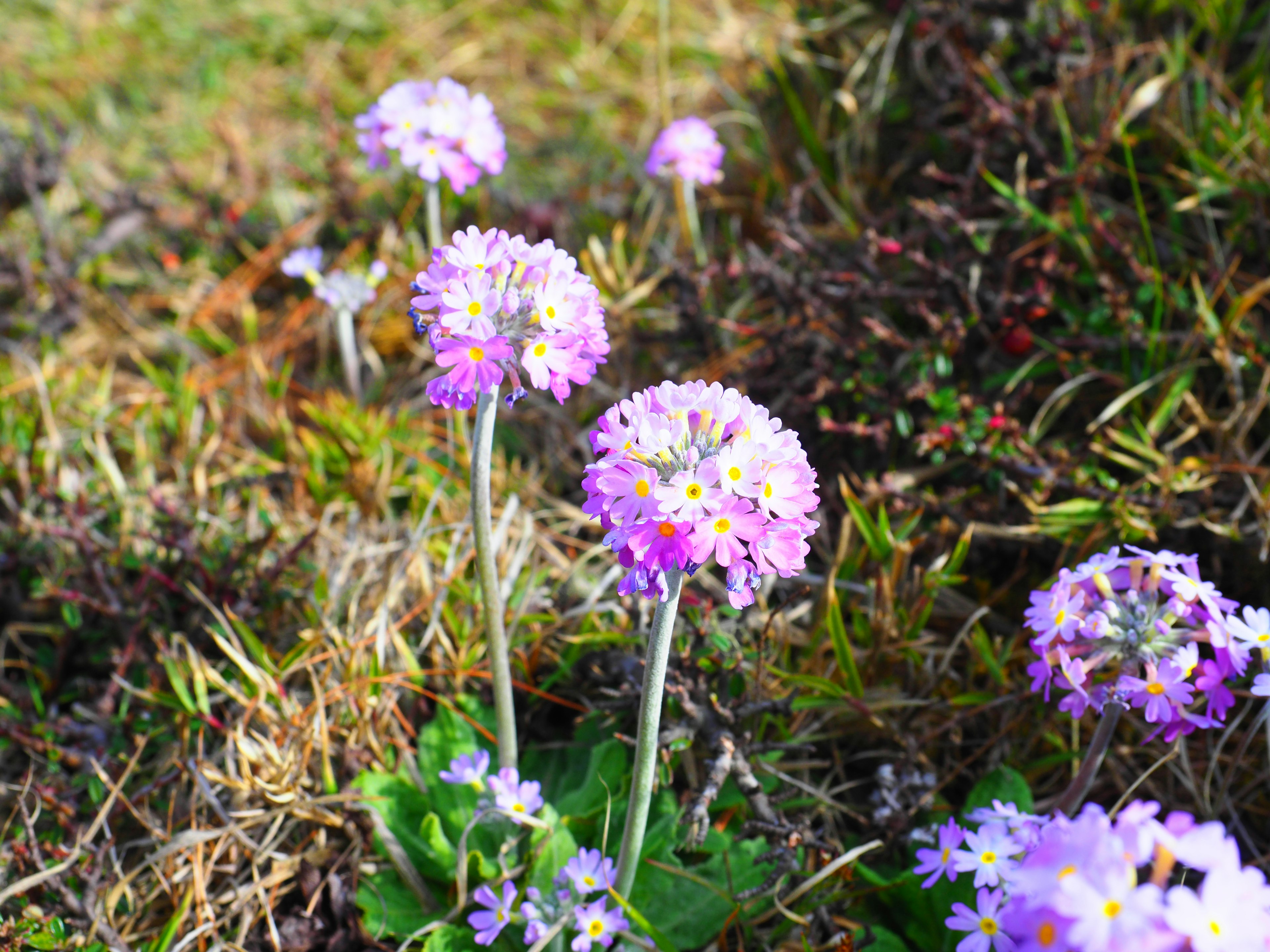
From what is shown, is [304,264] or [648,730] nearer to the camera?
[648,730]

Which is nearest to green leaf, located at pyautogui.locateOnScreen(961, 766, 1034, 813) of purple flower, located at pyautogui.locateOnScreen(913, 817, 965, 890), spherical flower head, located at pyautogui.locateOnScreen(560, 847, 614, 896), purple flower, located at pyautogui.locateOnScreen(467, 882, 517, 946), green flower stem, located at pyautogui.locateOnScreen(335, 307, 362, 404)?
purple flower, located at pyautogui.locateOnScreen(913, 817, 965, 890)

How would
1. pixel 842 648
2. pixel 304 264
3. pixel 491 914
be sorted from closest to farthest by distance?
pixel 491 914 < pixel 842 648 < pixel 304 264

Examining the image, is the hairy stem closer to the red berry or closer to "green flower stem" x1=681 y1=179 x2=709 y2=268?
the red berry

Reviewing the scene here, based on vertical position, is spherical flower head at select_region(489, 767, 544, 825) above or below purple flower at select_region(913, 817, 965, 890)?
below

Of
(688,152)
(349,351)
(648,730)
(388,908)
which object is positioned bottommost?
(388,908)

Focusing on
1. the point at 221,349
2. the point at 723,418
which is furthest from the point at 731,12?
the point at 723,418

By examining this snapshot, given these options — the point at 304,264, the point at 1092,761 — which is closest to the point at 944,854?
the point at 1092,761

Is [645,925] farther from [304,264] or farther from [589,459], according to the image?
[304,264]
